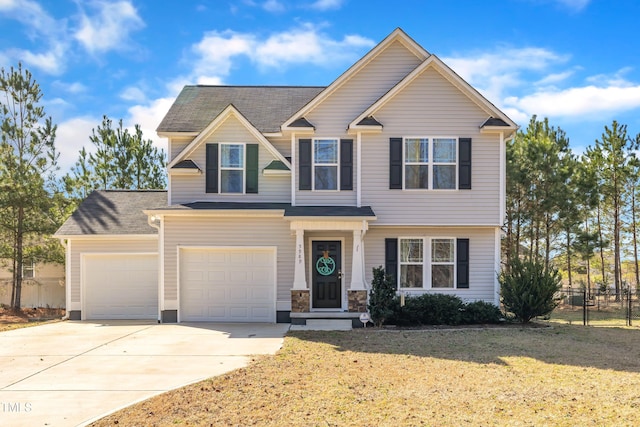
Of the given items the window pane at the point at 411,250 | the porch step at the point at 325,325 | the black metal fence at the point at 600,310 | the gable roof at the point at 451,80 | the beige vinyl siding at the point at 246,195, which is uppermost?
the gable roof at the point at 451,80

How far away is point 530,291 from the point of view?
14328 mm

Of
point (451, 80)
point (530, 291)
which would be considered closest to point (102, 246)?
point (451, 80)

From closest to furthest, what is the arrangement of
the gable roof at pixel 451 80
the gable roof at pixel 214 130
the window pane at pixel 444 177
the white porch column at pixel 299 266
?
the white porch column at pixel 299 266
the gable roof at pixel 451 80
the window pane at pixel 444 177
the gable roof at pixel 214 130

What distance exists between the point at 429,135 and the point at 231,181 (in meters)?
6.46

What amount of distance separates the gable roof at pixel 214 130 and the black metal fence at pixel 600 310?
1005cm

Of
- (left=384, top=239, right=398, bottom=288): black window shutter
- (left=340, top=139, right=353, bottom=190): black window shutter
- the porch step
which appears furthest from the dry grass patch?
(left=340, top=139, right=353, bottom=190): black window shutter

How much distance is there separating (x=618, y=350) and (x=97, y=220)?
634 inches

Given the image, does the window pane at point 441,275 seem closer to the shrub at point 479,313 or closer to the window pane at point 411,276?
the window pane at point 411,276

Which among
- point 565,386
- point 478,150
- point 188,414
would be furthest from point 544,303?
point 188,414

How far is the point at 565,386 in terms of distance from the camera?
773 centimetres

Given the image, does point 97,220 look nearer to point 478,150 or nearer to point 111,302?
point 111,302

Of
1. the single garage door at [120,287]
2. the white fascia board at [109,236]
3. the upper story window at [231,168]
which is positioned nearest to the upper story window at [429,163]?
the upper story window at [231,168]

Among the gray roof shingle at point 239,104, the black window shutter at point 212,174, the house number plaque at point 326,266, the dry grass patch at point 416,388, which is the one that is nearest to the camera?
the dry grass patch at point 416,388

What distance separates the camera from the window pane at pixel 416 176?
15289 millimetres
